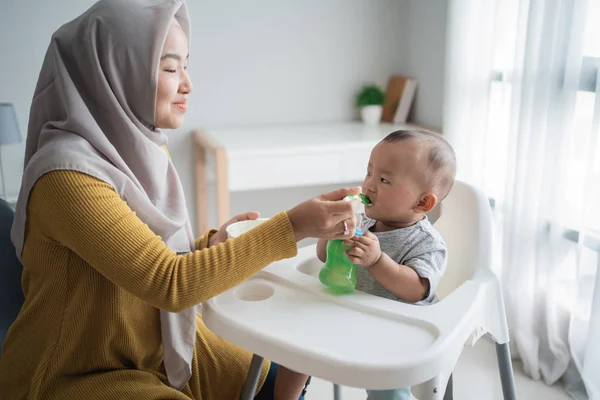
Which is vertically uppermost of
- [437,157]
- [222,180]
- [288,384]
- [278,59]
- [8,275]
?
[278,59]

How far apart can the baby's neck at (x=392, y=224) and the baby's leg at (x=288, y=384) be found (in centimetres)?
38

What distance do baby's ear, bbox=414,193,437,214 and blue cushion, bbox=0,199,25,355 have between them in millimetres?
902

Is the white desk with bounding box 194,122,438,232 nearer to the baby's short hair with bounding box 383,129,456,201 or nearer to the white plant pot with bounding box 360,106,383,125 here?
the white plant pot with bounding box 360,106,383,125

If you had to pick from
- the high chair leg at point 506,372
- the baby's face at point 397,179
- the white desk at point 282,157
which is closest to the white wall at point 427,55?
the white desk at point 282,157

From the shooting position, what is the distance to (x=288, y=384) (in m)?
1.27

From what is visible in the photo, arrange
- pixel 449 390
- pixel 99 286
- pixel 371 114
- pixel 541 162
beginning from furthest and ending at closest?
pixel 371 114 → pixel 541 162 → pixel 449 390 → pixel 99 286

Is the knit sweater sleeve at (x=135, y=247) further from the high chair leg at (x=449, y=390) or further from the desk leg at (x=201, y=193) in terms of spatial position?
the desk leg at (x=201, y=193)

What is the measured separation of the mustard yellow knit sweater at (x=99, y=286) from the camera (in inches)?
38.4

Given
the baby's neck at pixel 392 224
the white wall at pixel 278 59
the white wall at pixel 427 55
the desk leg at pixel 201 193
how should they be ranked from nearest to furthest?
the baby's neck at pixel 392 224 < the white wall at pixel 278 59 < the white wall at pixel 427 55 < the desk leg at pixel 201 193

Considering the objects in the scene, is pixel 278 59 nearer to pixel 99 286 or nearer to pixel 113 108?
pixel 113 108

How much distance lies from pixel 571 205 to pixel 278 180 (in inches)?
45.7

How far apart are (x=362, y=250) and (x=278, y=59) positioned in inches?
81.3

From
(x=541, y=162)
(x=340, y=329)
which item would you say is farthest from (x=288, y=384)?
(x=541, y=162)

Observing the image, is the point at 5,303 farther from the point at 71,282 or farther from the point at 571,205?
the point at 571,205
